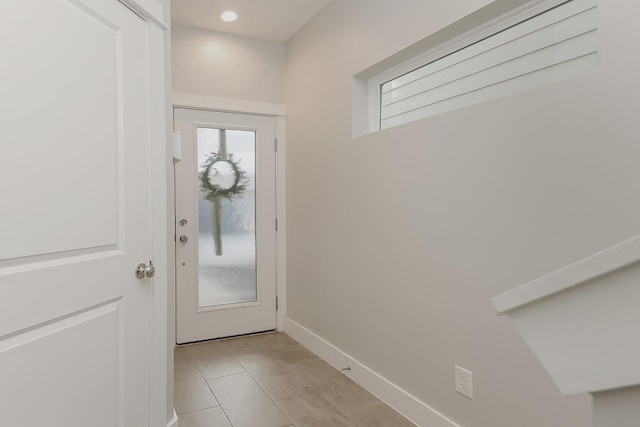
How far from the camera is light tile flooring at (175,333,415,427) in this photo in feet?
7.48

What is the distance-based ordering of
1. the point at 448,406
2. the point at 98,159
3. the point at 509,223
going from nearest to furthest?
the point at 98,159 → the point at 509,223 → the point at 448,406

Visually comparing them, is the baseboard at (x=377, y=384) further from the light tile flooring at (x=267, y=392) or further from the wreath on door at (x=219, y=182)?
the wreath on door at (x=219, y=182)

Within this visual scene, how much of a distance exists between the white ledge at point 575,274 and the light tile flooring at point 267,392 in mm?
1985

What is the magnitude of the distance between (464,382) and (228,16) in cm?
315

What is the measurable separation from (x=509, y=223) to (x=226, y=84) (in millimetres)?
2815

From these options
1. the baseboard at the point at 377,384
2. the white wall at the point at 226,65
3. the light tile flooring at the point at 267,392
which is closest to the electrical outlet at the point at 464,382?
the baseboard at the point at 377,384

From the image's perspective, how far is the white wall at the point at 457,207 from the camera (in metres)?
1.43

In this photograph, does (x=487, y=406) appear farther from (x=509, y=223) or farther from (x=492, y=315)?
(x=509, y=223)

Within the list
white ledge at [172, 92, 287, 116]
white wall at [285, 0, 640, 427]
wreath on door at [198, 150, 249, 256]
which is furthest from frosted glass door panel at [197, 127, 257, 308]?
white wall at [285, 0, 640, 427]

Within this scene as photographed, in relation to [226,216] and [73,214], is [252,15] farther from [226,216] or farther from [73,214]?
[73,214]

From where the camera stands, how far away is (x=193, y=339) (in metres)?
3.56

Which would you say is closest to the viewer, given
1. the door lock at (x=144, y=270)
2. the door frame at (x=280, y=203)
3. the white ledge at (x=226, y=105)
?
the door lock at (x=144, y=270)

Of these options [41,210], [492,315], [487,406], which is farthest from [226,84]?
[487,406]

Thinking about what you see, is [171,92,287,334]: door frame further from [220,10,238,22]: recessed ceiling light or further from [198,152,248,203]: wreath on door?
[220,10,238,22]: recessed ceiling light
